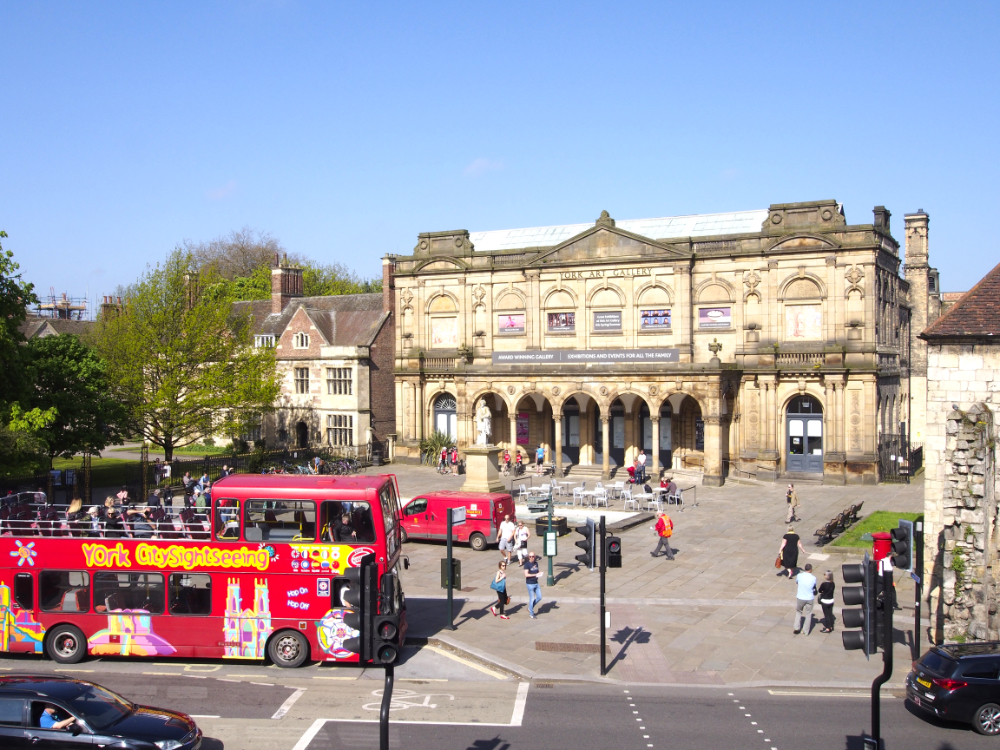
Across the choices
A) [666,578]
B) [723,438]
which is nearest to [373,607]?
[666,578]

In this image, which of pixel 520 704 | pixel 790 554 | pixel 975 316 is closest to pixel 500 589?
pixel 520 704

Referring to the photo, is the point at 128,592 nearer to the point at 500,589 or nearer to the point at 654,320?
the point at 500,589

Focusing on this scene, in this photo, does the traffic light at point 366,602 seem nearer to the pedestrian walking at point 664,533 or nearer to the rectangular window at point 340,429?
the pedestrian walking at point 664,533

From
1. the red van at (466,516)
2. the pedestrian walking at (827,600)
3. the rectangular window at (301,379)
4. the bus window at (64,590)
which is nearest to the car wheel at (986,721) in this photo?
the pedestrian walking at (827,600)

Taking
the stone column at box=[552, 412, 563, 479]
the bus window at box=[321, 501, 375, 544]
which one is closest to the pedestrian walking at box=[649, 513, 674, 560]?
the bus window at box=[321, 501, 375, 544]

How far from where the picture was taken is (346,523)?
684 inches

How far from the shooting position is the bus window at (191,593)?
690 inches

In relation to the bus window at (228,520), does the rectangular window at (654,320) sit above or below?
above

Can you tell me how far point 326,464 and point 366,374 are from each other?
7984mm

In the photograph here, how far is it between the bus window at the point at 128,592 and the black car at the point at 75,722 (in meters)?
4.79

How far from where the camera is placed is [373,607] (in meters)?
10.6

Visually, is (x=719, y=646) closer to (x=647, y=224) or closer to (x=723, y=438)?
(x=723, y=438)

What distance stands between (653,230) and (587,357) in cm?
980

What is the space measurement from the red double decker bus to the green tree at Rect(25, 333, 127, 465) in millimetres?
19941
